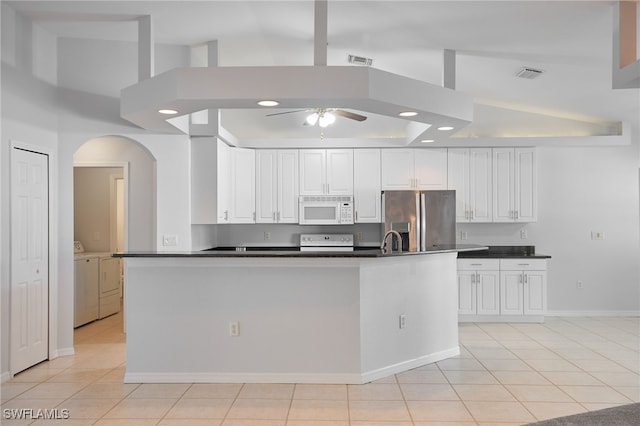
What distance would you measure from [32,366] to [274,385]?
7.75 feet

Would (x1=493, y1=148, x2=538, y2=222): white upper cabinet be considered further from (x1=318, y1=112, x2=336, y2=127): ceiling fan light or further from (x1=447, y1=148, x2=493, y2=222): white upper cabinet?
(x1=318, y1=112, x2=336, y2=127): ceiling fan light

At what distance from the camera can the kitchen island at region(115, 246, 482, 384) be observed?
14.6ft

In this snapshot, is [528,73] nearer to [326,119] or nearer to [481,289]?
[326,119]

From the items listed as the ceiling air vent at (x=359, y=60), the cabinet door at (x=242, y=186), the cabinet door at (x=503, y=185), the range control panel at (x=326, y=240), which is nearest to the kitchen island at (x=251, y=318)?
the ceiling air vent at (x=359, y=60)

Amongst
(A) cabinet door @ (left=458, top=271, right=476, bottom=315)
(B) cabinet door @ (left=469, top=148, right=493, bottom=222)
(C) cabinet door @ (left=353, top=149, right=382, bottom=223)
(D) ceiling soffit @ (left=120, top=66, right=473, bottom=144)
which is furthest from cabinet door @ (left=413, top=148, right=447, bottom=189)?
(D) ceiling soffit @ (left=120, top=66, right=473, bottom=144)

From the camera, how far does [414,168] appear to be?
7570 mm

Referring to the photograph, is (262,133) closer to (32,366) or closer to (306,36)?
(306,36)

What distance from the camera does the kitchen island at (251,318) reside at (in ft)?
14.6

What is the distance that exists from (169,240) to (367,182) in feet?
9.68

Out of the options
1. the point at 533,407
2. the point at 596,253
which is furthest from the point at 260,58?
the point at 596,253

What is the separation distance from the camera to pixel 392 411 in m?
3.76

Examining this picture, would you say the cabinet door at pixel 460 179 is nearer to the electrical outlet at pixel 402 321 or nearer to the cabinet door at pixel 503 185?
the cabinet door at pixel 503 185

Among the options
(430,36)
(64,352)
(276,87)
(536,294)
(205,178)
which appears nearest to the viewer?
(276,87)

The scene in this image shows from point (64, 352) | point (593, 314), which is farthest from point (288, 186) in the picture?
point (593, 314)
